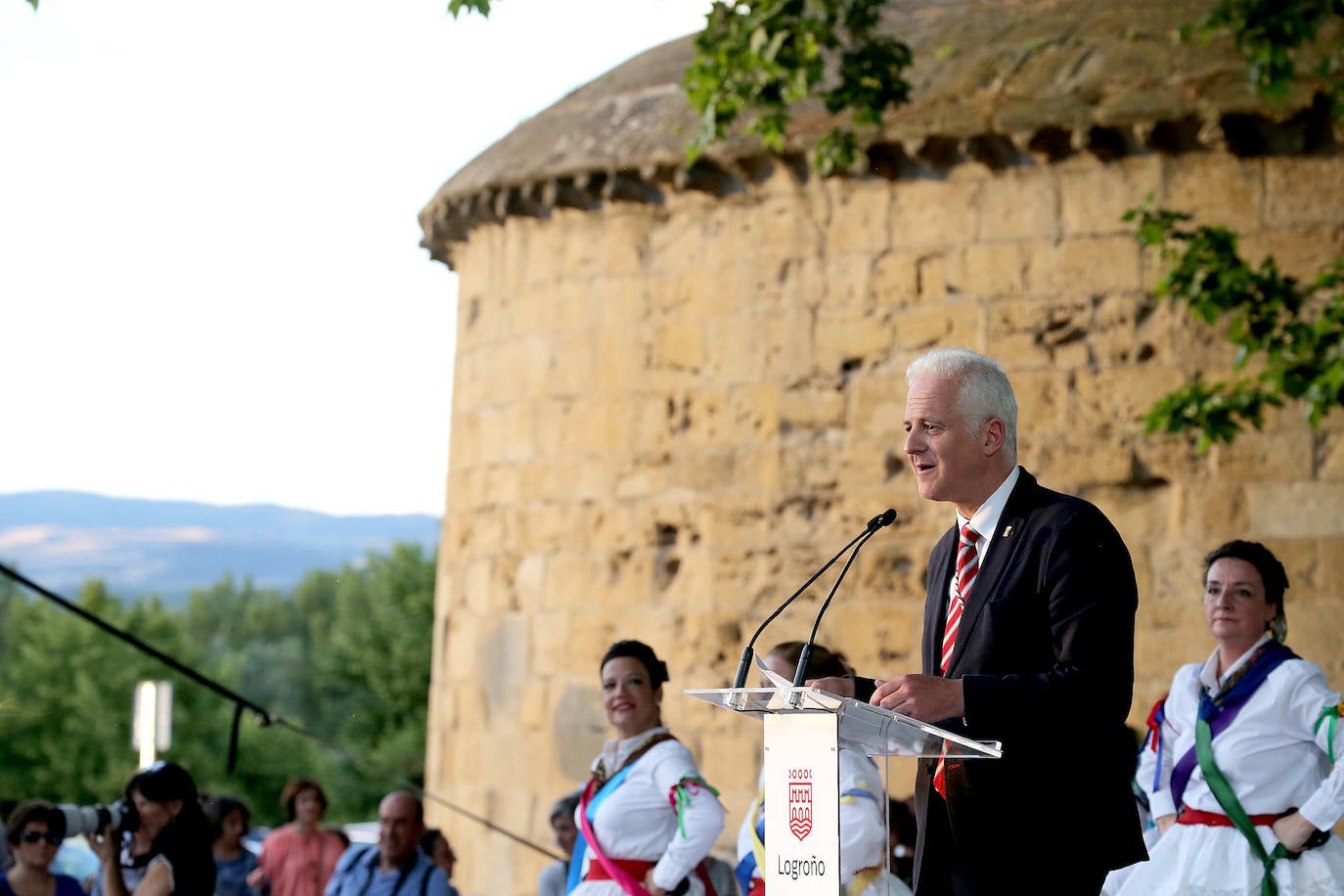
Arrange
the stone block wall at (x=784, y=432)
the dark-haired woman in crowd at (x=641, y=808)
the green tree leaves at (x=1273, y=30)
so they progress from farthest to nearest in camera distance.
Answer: the stone block wall at (x=784, y=432)
the green tree leaves at (x=1273, y=30)
the dark-haired woman in crowd at (x=641, y=808)

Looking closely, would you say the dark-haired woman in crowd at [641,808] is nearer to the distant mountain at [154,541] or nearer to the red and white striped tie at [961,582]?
the red and white striped tie at [961,582]

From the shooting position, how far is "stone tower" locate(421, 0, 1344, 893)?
9.95 meters

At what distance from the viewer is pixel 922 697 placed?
11.9ft

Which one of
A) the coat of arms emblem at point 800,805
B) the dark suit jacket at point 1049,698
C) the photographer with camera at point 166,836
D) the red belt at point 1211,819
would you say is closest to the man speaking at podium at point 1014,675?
the dark suit jacket at point 1049,698

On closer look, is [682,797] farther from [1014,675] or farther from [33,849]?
[33,849]

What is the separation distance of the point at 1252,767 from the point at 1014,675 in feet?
7.93

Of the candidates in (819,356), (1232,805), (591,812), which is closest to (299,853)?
(819,356)

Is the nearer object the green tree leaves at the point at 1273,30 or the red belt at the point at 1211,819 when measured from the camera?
the red belt at the point at 1211,819

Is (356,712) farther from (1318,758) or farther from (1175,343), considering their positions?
(1318,758)

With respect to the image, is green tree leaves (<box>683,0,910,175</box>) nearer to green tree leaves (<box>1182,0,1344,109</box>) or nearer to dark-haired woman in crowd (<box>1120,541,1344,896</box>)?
green tree leaves (<box>1182,0,1344,109</box>)

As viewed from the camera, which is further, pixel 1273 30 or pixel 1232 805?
pixel 1273 30

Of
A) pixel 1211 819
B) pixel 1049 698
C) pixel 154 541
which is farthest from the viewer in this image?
pixel 154 541

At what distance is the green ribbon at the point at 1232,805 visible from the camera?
18.7 ft

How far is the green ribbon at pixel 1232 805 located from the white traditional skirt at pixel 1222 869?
0.05 ft
